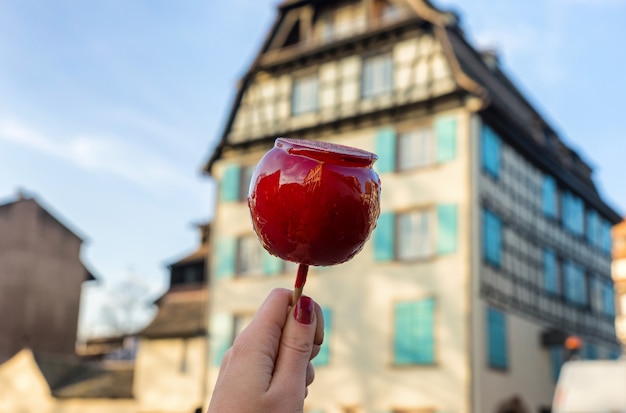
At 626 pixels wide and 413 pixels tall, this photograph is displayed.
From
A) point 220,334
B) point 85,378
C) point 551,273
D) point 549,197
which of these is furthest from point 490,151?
point 85,378

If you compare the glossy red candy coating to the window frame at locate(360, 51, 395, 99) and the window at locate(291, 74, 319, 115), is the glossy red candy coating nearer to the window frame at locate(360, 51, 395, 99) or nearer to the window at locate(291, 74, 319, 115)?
the window frame at locate(360, 51, 395, 99)

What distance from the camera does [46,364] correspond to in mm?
27688

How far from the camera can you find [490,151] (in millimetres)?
20516

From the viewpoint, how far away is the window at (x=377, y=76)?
70.7ft

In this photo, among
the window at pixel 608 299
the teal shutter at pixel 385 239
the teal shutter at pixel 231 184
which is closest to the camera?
the teal shutter at pixel 385 239

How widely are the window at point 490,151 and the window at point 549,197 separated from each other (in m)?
3.38

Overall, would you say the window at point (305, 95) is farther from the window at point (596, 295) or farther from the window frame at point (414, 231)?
the window at point (596, 295)

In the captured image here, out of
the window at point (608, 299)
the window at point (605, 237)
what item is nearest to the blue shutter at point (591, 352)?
the window at point (608, 299)

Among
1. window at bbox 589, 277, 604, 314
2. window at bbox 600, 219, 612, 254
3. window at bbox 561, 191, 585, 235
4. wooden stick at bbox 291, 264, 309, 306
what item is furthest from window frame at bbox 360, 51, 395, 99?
wooden stick at bbox 291, 264, 309, 306

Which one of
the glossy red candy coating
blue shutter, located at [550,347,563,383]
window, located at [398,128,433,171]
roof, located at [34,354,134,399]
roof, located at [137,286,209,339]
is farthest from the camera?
roof, located at [34,354,134,399]

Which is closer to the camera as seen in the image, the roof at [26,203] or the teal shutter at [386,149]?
the teal shutter at [386,149]

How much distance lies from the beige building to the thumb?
4805 cm

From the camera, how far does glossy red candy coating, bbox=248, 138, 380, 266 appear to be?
1882 mm

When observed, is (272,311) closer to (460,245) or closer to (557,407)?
(557,407)
